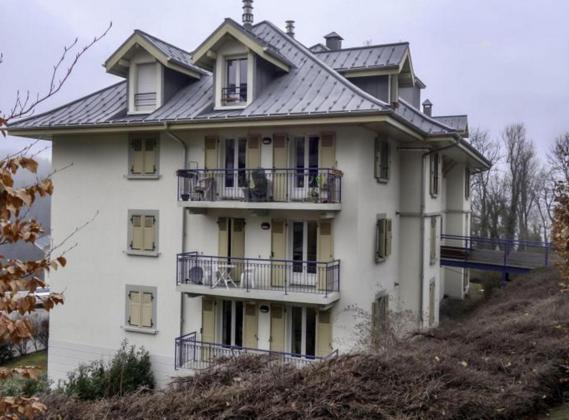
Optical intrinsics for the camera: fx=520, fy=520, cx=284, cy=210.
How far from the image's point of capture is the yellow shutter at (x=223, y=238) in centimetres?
1660

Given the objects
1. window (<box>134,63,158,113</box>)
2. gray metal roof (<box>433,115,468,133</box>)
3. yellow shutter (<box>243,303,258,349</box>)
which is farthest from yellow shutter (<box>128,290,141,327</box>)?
gray metal roof (<box>433,115,468,133</box>)

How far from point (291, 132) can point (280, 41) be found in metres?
4.69

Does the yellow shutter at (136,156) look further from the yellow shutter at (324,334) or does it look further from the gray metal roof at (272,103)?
the yellow shutter at (324,334)

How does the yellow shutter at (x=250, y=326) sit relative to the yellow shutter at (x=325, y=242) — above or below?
below

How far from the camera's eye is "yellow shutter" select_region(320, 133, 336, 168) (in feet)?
50.1

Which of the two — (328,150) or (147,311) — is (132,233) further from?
(328,150)

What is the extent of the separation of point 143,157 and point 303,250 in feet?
20.8

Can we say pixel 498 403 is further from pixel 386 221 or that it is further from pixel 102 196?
pixel 102 196

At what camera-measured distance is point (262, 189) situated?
49.8ft

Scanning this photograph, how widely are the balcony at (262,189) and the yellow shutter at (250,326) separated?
3.31 meters

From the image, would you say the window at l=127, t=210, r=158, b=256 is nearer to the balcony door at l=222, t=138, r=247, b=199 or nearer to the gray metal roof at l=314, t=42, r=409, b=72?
the balcony door at l=222, t=138, r=247, b=199

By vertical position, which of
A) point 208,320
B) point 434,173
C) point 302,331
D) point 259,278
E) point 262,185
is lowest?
point 302,331

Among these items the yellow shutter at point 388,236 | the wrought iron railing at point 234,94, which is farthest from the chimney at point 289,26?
the yellow shutter at point 388,236

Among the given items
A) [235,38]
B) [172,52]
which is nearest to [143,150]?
[172,52]
